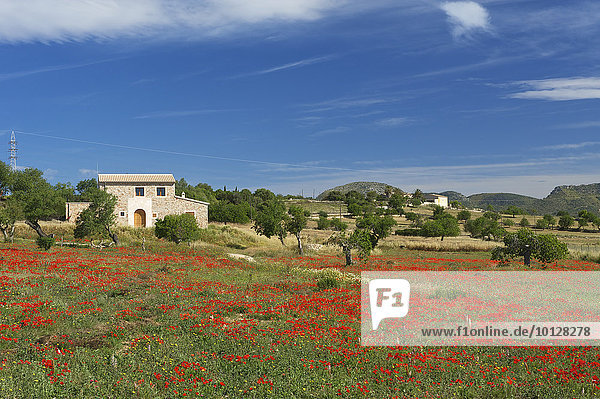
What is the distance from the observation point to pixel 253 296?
19.7m

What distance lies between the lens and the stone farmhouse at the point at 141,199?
6203cm

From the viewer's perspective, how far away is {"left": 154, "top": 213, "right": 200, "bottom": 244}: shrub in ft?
160

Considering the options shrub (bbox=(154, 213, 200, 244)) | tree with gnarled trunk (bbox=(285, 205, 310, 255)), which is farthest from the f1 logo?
shrub (bbox=(154, 213, 200, 244))

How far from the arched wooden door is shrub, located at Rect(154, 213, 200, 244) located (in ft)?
43.4

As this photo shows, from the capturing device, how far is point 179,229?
4881 centimetres

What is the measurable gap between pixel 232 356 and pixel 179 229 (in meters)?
39.4

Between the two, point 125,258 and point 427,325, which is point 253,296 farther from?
point 125,258

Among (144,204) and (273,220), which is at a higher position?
(144,204)

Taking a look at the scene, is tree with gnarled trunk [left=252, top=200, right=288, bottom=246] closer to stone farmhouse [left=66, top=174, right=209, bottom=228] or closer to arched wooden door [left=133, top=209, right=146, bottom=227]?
stone farmhouse [left=66, top=174, right=209, bottom=228]

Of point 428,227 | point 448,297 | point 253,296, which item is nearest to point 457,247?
point 428,227

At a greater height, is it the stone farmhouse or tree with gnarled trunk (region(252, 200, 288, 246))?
the stone farmhouse

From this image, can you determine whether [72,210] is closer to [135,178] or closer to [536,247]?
[135,178]

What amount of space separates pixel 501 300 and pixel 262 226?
3803cm

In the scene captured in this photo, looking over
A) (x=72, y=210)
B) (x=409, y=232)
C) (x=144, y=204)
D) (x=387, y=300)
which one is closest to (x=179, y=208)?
(x=144, y=204)
